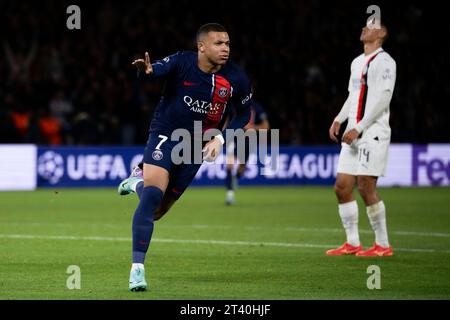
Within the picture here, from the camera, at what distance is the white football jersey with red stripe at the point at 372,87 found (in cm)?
1130

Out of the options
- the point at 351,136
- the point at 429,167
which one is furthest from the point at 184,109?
the point at 429,167

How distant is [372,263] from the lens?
10680 millimetres

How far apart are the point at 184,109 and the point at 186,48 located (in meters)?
18.5

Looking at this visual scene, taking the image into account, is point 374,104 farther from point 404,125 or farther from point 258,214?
point 404,125

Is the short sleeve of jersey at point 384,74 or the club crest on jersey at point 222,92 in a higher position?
the short sleeve of jersey at point 384,74

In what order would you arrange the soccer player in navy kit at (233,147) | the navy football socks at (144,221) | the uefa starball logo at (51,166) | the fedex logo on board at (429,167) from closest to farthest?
the navy football socks at (144,221) < the soccer player in navy kit at (233,147) < the uefa starball logo at (51,166) < the fedex logo on board at (429,167)

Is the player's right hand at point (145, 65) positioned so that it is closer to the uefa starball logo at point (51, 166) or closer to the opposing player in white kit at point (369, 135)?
the opposing player in white kit at point (369, 135)

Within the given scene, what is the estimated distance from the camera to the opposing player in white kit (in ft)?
37.1

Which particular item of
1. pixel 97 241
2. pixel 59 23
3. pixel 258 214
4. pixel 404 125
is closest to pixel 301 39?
pixel 404 125

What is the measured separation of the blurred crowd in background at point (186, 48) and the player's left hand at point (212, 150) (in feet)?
53.0

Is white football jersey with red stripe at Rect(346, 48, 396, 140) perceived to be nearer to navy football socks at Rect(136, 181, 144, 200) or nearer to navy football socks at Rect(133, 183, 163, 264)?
navy football socks at Rect(136, 181, 144, 200)

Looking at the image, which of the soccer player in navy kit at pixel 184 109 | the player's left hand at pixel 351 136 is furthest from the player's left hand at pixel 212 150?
the player's left hand at pixel 351 136

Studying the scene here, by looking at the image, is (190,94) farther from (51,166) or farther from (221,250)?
(51,166)
